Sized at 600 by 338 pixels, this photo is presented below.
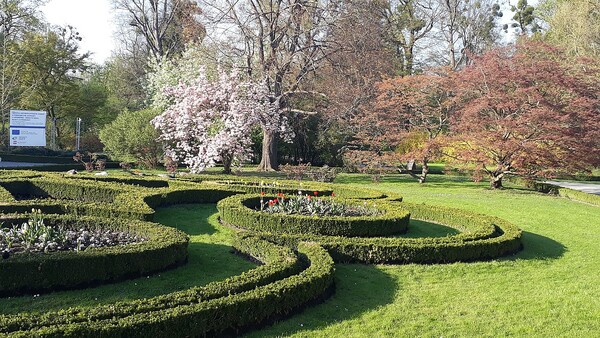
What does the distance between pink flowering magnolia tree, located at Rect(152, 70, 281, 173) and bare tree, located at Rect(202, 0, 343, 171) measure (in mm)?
1561

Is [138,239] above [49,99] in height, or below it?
below

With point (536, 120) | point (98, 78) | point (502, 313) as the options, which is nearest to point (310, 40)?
point (536, 120)

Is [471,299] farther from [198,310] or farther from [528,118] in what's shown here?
[528,118]

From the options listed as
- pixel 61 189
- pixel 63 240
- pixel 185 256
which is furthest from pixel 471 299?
pixel 61 189

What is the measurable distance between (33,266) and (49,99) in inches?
1348

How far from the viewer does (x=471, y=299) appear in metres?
6.71

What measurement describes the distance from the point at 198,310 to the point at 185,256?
115 inches

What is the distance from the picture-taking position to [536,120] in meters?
18.3

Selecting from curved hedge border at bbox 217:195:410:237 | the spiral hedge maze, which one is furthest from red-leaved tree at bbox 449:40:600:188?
curved hedge border at bbox 217:195:410:237

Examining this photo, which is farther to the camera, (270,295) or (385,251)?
(385,251)

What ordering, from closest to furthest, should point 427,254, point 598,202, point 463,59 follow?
1. point 427,254
2. point 598,202
3. point 463,59

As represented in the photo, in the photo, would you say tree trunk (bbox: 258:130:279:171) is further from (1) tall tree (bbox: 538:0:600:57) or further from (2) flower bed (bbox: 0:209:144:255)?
(2) flower bed (bbox: 0:209:144:255)

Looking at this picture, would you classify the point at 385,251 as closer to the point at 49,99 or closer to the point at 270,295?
the point at 270,295

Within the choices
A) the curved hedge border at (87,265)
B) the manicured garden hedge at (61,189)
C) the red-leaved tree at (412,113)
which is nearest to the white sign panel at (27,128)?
the manicured garden hedge at (61,189)
